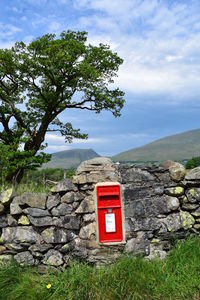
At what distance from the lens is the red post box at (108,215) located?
16.2ft

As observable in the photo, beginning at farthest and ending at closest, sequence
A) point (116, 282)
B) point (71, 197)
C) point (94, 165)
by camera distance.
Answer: point (94, 165)
point (71, 197)
point (116, 282)

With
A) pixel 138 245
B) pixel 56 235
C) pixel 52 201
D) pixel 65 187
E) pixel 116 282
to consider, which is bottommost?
pixel 116 282

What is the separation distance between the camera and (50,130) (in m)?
19.1

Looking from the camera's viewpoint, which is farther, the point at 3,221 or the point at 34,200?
the point at 3,221

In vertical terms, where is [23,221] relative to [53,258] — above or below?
above

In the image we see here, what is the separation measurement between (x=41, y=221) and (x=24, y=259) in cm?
62

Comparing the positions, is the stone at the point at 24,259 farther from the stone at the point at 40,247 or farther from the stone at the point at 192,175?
the stone at the point at 192,175

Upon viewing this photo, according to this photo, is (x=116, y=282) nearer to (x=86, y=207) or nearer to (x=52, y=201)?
(x=86, y=207)

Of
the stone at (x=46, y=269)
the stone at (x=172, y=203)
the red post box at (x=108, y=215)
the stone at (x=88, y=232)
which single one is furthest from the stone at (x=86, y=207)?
the stone at (x=172, y=203)

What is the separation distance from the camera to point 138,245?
4973mm

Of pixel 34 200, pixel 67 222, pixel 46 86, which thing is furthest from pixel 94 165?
pixel 46 86

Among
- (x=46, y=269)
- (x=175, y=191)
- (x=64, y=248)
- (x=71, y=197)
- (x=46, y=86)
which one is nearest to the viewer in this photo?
(x=46, y=269)

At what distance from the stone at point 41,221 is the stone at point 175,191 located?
1.88m

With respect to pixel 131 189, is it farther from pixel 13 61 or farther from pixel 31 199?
pixel 13 61
